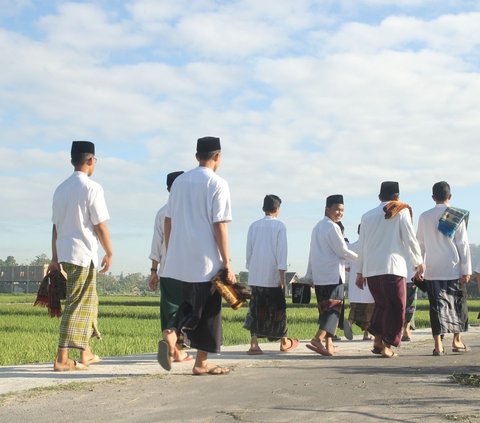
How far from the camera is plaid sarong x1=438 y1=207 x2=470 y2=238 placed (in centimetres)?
991

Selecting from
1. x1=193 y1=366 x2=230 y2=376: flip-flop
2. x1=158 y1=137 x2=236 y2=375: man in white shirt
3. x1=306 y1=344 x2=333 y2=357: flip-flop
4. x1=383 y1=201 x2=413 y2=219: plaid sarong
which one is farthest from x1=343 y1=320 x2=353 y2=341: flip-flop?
x1=158 y1=137 x2=236 y2=375: man in white shirt

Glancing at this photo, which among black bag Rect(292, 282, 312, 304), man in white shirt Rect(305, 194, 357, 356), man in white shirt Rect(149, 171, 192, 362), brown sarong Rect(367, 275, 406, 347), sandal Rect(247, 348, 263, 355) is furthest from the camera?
black bag Rect(292, 282, 312, 304)

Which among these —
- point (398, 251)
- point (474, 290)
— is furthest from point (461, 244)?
point (474, 290)

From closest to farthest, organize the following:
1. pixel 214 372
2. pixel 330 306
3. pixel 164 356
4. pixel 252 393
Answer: pixel 252 393 → pixel 164 356 → pixel 214 372 → pixel 330 306

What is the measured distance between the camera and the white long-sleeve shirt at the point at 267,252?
32.6ft

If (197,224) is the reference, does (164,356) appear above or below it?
below

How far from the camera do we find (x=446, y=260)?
392 inches

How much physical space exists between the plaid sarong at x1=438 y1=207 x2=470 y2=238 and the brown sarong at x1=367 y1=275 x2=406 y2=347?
0.98 meters

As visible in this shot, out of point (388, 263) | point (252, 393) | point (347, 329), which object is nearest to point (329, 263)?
point (388, 263)

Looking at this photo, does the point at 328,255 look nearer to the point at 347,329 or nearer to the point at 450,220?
the point at 450,220

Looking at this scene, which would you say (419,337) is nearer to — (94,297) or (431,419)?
(94,297)

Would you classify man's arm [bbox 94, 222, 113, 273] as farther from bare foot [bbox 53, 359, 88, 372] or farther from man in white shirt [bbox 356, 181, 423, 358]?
man in white shirt [bbox 356, 181, 423, 358]

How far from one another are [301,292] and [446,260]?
1730 millimetres

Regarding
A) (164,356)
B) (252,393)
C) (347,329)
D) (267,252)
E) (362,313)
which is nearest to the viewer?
(252,393)
